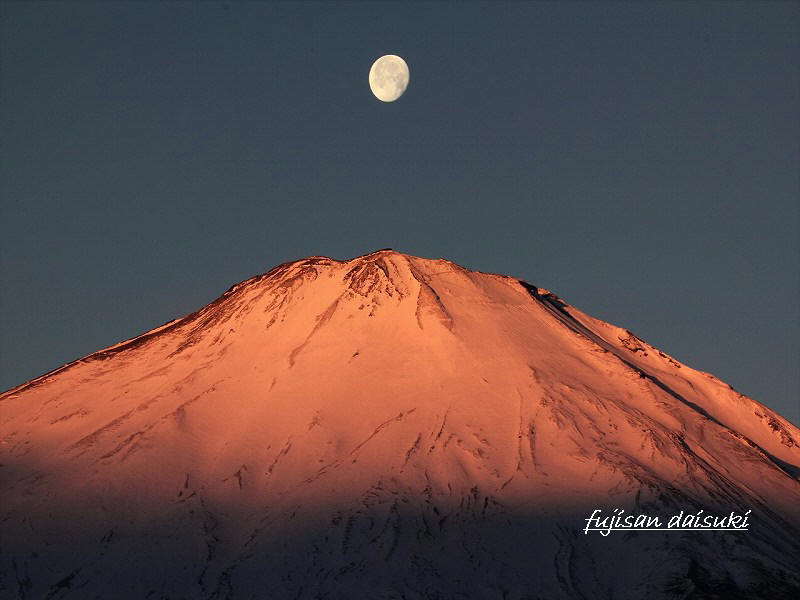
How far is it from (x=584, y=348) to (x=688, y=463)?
82.2 feet

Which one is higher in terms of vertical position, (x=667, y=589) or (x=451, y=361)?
(x=451, y=361)

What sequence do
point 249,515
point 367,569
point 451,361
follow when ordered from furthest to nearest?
point 451,361
point 249,515
point 367,569

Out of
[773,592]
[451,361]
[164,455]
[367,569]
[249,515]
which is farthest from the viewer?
[451,361]

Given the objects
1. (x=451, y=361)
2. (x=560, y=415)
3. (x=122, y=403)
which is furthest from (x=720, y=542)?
(x=122, y=403)

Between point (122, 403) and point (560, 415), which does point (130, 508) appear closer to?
point (122, 403)

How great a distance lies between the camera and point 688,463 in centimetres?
11238

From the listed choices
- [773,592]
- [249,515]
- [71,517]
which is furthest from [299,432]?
[773,592]

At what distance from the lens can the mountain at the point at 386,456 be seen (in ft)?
323

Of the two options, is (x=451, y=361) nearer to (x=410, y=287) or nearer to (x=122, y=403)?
(x=410, y=287)

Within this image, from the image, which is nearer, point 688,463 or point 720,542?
point 720,542

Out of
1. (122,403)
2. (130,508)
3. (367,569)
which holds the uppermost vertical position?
(122,403)

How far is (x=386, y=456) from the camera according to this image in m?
112

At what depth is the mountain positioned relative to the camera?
9844cm

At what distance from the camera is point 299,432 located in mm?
118250
